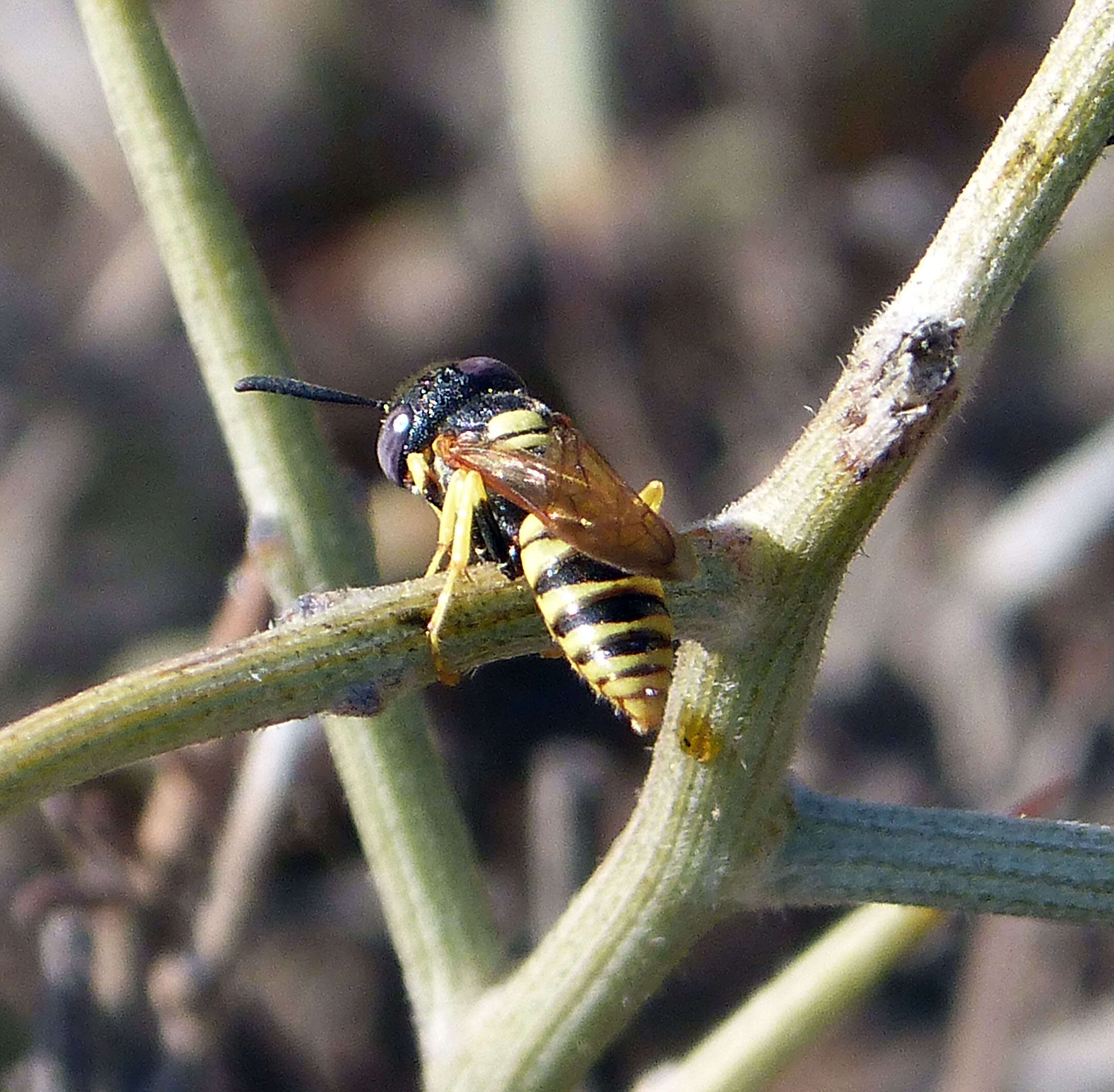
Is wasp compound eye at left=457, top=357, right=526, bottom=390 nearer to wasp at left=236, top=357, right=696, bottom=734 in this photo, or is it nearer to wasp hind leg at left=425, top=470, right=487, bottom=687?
wasp at left=236, top=357, right=696, bottom=734

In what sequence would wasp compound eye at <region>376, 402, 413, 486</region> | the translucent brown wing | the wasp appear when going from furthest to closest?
wasp compound eye at <region>376, 402, 413, 486</region> → the wasp → the translucent brown wing

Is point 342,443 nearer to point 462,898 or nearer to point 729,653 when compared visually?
point 462,898

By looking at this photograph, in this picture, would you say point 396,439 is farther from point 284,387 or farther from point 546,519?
point 546,519

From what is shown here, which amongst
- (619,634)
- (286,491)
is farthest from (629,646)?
(286,491)

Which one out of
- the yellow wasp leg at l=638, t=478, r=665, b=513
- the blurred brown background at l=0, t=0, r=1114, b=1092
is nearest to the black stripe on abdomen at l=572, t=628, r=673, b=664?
the yellow wasp leg at l=638, t=478, r=665, b=513

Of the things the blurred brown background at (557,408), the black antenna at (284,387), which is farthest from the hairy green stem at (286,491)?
the blurred brown background at (557,408)
